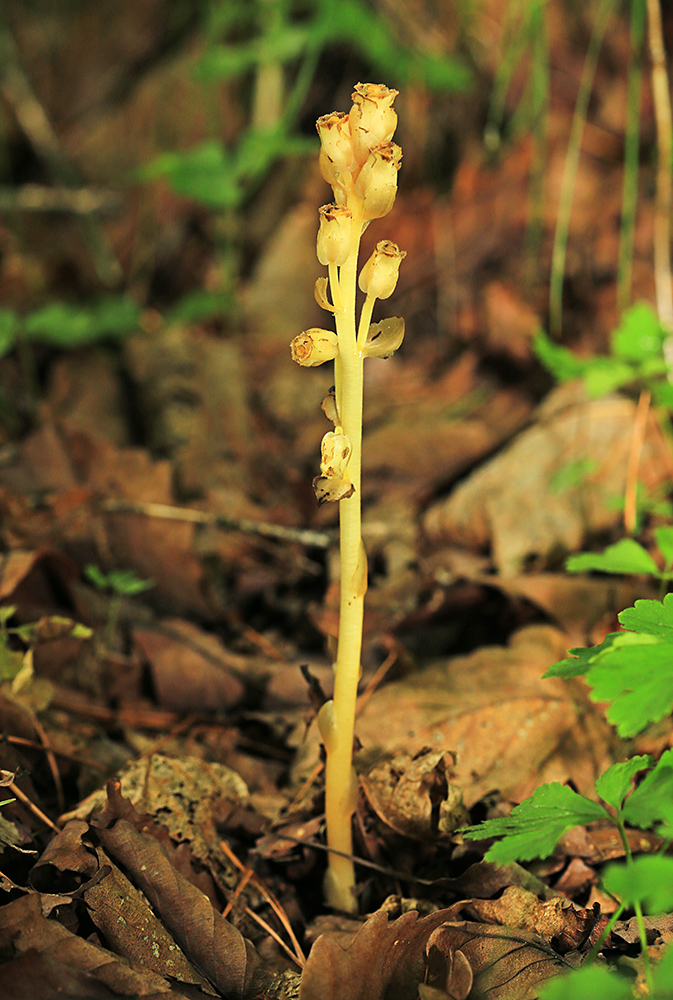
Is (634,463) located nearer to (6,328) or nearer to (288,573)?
(288,573)

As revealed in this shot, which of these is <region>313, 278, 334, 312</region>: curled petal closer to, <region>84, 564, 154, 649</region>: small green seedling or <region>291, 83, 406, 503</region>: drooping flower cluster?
<region>291, 83, 406, 503</region>: drooping flower cluster

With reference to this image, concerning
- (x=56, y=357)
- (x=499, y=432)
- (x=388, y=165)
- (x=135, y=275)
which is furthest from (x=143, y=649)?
(x=135, y=275)

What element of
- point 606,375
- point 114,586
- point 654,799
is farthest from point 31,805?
point 606,375

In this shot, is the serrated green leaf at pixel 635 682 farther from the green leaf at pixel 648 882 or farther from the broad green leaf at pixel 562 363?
the broad green leaf at pixel 562 363

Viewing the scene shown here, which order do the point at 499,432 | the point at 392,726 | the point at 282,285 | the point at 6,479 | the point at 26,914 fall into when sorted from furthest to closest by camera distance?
the point at 282,285, the point at 499,432, the point at 6,479, the point at 392,726, the point at 26,914

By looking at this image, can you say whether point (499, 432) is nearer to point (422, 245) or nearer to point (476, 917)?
point (422, 245)

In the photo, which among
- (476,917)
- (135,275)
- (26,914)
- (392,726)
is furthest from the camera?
(135,275)
